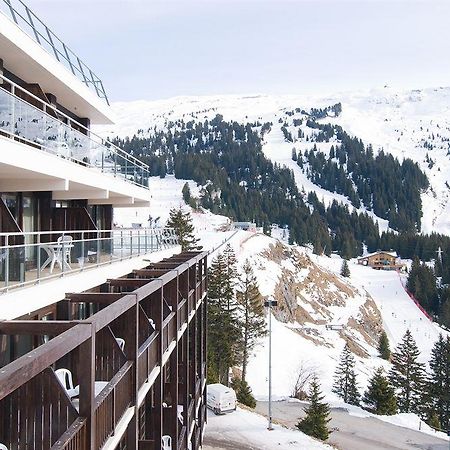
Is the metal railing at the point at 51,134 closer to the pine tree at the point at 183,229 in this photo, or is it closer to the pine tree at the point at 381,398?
the pine tree at the point at 183,229

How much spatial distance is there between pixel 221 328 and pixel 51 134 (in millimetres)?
36485

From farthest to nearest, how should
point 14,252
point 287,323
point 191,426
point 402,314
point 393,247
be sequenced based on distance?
point 393,247
point 402,314
point 287,323
point 191,426
point 14,252

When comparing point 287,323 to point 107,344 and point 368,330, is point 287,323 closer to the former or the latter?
point 368,330

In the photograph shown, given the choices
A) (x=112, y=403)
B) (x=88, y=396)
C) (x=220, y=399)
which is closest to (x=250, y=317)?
(x=220, y=399)

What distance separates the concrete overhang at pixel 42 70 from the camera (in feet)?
41.4

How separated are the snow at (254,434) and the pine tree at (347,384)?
21.6 meters

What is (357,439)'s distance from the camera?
3647 cm

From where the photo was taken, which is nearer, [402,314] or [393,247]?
[402,314]

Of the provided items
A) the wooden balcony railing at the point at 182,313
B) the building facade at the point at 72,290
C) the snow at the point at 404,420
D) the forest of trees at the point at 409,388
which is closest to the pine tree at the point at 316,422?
the snow at the point at 404,420

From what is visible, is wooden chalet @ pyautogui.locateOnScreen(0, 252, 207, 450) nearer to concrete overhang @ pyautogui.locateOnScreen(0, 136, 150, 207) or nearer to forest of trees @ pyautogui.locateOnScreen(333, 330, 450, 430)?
concrete overhang @ pyautogui.locateOnScreen(0, 136, 150, 207)

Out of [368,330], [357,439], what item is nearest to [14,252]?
[357,439]

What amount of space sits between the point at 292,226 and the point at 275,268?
76.6m

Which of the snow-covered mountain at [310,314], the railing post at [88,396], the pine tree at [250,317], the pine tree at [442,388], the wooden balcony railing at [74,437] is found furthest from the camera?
the snow-covered mountain at [310,314]

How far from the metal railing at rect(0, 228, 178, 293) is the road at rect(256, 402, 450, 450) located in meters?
22.7
